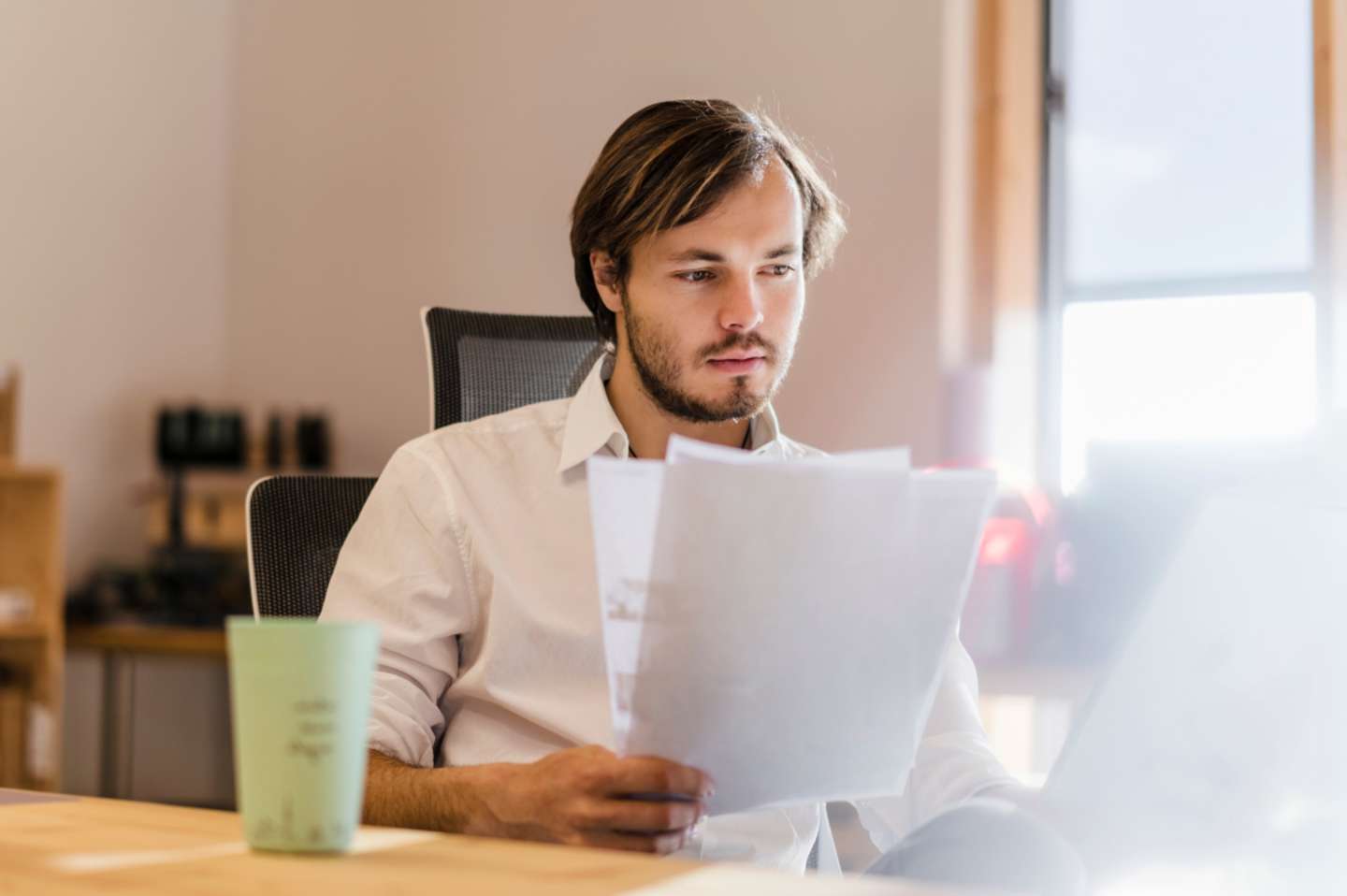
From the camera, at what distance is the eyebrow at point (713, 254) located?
1438 millimetres

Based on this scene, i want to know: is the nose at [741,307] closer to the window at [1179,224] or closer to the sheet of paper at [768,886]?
the sheet of paper at [768,886]

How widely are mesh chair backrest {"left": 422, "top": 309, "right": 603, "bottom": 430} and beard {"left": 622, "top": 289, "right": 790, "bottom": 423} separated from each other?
17 centimetres

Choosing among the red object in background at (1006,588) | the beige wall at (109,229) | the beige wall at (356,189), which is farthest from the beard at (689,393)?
the beige wall at (109,229)

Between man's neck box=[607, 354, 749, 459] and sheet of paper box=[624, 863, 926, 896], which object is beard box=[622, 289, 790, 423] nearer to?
man's neck box=[607, 354, 749, 459]

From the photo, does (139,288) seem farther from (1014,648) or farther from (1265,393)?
(1265,393)

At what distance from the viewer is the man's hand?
91 centimetres

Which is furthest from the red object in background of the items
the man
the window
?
the man

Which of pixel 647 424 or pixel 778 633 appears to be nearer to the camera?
pixel 778 633

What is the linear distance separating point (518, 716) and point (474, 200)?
119 inches

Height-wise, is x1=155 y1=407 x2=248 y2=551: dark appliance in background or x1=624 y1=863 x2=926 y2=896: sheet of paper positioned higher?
x1=155 y1=407 x2=248 y2=551: dark appliance in background

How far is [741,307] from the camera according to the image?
4.64 feet

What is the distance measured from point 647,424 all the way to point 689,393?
0.28 feet

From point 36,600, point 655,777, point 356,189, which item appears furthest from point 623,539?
point 356,189

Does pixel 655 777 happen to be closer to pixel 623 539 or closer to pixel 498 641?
pixel 623 539
